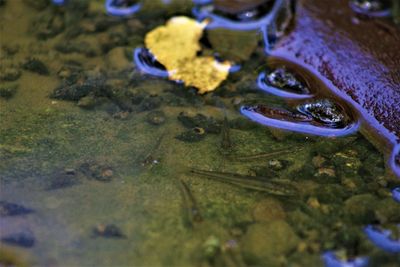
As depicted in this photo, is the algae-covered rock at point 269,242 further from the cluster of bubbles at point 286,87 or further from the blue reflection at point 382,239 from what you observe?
the blue reflection at point 382,239

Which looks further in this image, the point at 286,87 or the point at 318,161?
the point at 286,87

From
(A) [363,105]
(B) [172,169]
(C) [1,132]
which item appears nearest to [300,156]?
(A) [363,105]

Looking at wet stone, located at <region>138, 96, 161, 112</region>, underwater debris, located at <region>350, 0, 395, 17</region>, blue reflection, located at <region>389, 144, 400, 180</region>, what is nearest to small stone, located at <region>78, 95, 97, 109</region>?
wet stone, located at <region>138, 96, 161, 112</region>

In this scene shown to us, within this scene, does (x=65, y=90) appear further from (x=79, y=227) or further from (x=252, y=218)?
(x=252, y=218)

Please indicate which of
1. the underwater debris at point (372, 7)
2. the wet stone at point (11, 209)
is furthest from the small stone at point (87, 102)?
the underwater debris at point (372, 7)

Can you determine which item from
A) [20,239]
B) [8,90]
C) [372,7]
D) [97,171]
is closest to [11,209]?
[20,239]

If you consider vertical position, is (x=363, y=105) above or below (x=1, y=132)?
above

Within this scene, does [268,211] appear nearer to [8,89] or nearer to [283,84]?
[283,84]
